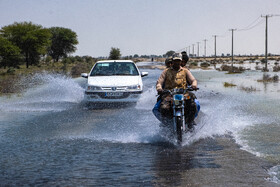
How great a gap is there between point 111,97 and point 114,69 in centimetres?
200

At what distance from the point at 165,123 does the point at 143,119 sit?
3.57 metres

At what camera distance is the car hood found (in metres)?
15.6

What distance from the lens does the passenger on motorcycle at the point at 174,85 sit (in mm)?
8805

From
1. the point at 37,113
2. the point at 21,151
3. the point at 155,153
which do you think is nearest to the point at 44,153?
the point at 21,151

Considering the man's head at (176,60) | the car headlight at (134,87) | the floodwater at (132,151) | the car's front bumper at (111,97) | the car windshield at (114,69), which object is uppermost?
the man's head at (176,60)

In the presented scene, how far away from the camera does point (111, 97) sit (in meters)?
15.5

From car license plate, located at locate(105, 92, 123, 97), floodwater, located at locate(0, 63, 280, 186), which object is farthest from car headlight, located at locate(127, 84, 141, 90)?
floodwater, located at locate(0, 63, 280, 186)

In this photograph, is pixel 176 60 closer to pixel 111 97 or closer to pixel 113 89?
pixel 113 89

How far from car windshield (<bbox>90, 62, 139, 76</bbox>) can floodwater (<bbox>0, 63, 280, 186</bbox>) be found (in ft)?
9.89

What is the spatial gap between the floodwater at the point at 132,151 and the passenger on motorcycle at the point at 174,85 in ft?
1.93

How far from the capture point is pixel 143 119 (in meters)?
12.6

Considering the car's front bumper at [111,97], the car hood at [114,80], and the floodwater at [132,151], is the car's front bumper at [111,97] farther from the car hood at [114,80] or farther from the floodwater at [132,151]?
the floodwater at [132,151]

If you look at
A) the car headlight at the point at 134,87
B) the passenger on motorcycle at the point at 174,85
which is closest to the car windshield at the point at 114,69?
the car headlight at the point at 134,87

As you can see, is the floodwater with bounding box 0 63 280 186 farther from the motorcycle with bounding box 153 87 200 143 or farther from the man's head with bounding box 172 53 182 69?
the man's head with bounding box 172 53 182 69
